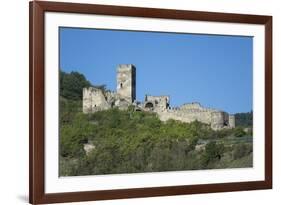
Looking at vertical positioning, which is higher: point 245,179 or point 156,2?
point 156,2

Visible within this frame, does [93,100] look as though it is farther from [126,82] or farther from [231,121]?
[231,121]

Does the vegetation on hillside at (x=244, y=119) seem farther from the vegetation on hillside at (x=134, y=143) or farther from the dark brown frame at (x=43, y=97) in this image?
the dark brown frame at (x=43, y=97)

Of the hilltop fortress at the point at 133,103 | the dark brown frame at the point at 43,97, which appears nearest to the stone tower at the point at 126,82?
the hilltop fortress at the point at 133,103

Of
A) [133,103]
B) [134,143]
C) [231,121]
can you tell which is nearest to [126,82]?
[133,103]

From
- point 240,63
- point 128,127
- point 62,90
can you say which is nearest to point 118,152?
point 128,127

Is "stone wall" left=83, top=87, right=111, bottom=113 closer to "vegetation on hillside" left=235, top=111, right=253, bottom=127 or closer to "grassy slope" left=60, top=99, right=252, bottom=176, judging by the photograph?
"grassy slope" left=60, top=99, right=252, bottom=176

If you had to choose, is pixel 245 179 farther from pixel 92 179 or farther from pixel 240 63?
pixel 92 179
